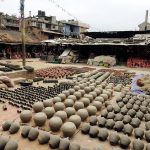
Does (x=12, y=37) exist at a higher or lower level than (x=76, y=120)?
higher

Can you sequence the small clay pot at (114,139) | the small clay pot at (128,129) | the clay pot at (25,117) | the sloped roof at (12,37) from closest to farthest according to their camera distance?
the small clay pot at (114,139) → the small clay pot at (128,129) → the clay pot at (25,117) → the sloped roof at (12,37)

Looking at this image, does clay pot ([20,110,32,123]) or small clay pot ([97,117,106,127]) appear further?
clay pot ([20,110,32,123])

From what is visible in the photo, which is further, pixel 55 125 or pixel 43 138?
pixel 55 125

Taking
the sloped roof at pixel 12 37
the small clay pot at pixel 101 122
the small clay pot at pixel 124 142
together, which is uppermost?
the sloped roof at pixel 12 37

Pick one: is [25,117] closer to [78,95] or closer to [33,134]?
[33,134]

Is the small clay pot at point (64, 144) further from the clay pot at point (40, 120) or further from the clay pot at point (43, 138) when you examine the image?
the clay pot at point (40, 120)

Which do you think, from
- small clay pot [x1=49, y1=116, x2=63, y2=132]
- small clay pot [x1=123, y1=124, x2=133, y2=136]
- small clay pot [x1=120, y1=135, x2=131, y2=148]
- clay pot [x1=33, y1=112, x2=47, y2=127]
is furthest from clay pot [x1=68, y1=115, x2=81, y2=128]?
small clay pot [x1=120, y1=135, x2=131, y2=148]

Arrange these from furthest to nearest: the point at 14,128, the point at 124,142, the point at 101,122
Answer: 1. the point at 101,122
2. the point at 14,128
3. the point at 124,142

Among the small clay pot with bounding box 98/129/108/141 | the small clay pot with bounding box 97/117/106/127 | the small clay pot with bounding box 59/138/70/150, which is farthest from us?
the small clay pot with bounding box 97/117/106/127

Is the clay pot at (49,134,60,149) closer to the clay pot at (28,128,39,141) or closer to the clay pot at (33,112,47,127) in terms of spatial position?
the clay pot at (28,128,39,141)

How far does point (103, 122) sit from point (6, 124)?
9.43ft

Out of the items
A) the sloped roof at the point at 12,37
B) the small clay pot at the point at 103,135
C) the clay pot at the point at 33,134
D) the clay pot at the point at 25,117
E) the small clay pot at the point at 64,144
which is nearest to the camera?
the small clay pot at the point at 64,144

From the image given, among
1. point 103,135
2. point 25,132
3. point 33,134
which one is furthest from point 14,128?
point 103,135

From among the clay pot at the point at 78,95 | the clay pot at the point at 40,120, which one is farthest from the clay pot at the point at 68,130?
the clay pot at the point at 78,95
